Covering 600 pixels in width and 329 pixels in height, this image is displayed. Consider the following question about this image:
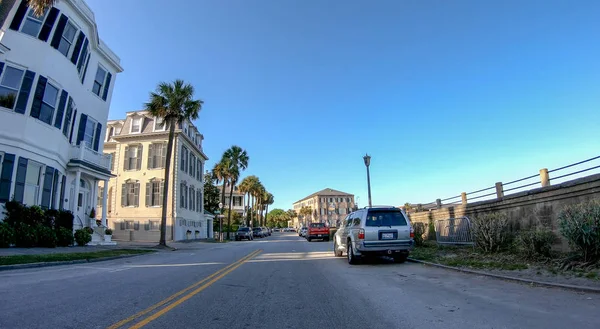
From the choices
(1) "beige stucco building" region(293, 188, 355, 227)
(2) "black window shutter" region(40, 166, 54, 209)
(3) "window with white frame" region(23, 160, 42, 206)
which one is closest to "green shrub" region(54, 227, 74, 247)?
(2) "black window shutter" region(40, 166, 54, 209)

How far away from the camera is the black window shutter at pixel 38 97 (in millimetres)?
17656

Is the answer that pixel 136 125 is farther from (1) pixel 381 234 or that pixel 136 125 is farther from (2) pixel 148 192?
(1) pixel 381 234

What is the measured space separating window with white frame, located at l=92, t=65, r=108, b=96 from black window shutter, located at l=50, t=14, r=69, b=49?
5319 millimetres

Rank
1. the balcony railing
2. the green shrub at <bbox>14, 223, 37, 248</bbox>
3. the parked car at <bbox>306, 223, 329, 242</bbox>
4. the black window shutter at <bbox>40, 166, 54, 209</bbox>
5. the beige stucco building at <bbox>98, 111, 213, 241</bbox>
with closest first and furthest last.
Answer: the green shrub at <bbox>14, 223, 37, 248</bbox> < the black window shutter at <bbox>40, 166, 54, 209</bbox> < the balcony railing < the parked car at <bbox>306, 223, 329, 242</bbox> < the beige stucco building at <bbox>98, 111, 213, 241</bbox>

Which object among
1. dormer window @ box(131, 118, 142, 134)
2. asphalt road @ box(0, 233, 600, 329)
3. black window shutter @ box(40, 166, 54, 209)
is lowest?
asphalt road @ box(0, 233, 600, 329)

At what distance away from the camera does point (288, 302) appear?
6.34 m

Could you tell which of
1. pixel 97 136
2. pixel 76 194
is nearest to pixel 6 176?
pixel 76 194

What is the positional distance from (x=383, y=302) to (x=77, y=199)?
69.6ft

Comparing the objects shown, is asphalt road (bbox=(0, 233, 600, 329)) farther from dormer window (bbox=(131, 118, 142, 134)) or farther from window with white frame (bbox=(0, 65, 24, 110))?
dormer window (bbox=(131, 118, 142, 134))

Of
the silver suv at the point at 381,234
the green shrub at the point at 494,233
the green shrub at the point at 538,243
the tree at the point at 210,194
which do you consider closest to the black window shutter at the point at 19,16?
the silver suv at the point at 381,234

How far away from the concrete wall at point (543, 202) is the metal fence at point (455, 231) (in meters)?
1.08

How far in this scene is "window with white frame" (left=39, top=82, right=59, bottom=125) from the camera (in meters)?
18.3

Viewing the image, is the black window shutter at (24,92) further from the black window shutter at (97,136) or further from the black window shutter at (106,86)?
the black window shutter at (106,86)

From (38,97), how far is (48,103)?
2.47 feet
